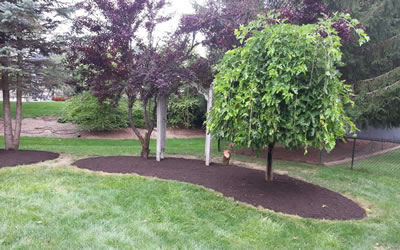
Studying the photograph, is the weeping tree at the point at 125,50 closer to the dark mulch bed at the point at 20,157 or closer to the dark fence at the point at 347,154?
the dark mulch bed at the point at 20,157

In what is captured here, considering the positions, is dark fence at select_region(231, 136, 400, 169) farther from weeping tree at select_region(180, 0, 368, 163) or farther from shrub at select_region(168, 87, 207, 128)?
shrub at select_region(168, 87, 207, 128)

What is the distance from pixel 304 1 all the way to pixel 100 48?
16.2 ft

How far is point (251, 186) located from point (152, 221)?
2130 millimetres

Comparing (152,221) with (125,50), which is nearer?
(152,221)

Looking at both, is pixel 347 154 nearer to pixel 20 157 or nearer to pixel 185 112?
pixel 185 112

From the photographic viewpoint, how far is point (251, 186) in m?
4.67

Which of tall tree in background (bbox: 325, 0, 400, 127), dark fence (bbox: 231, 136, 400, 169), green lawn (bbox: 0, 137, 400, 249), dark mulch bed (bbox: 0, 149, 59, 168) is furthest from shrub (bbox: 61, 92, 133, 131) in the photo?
tall tree in background (bbox: 325, 0, 400, 127)

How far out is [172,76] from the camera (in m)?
5.64

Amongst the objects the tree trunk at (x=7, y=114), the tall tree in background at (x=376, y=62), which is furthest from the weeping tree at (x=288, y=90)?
the tree trunk at (x=7, y=114)

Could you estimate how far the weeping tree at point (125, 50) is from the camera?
19.1 ft

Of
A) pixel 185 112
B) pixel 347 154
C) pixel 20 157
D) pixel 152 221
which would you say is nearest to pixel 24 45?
pixel 20 157

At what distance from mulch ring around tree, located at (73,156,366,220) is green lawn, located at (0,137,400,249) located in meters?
0.27

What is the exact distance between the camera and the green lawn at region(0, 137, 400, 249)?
2626 mm

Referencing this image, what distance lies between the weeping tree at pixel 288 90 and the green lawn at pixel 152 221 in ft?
3.36
